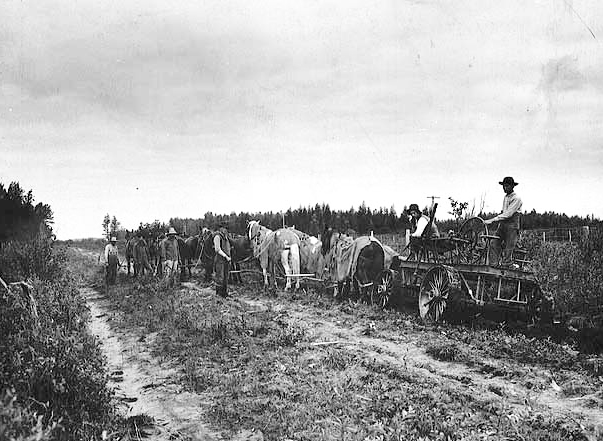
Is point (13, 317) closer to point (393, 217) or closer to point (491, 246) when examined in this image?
point (491, 246)

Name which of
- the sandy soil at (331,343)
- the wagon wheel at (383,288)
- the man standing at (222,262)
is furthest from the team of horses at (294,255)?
the sandy soil at (331,343)

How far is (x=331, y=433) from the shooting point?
16.8ft

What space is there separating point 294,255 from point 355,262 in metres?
2.86

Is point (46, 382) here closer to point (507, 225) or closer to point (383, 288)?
point (507, 225)

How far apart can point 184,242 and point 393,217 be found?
22810mm

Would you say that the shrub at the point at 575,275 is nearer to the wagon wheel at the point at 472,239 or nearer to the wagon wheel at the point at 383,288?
the wagon wheel at the point at 472,239

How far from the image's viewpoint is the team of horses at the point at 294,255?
42.4ft

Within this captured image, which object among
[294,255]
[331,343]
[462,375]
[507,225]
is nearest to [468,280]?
[507,225]

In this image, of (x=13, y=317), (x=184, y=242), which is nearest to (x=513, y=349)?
(x=13, y=317)

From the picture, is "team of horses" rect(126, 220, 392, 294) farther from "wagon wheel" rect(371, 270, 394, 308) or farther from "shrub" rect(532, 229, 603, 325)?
"shrub" rect(532, 229, 603, 325)

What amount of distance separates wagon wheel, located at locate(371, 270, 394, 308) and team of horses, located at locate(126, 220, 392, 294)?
0.49ft

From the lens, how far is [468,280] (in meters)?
9.38

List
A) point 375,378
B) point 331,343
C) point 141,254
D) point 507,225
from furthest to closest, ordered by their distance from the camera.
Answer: point 141,254
point 507,225
point 331,343
point 375,378

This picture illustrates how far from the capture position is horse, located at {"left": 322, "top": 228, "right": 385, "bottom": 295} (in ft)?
42.0
